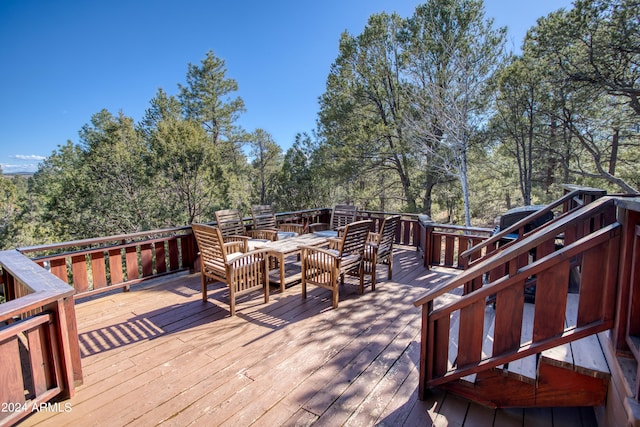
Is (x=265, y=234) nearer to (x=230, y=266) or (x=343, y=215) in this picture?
(x=343, y=215)

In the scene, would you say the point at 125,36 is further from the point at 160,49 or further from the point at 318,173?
the point at 318,173

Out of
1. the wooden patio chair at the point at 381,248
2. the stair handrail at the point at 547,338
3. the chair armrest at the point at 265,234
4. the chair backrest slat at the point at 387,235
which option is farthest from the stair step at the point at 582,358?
the chair armrest at the point at 265,234

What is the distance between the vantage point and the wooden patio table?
370 centimetres

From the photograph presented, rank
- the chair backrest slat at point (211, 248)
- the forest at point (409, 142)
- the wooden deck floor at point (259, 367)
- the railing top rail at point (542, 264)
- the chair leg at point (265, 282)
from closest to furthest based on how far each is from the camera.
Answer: the railing top rail at point (542, 264)
the wooden deck floor at point (259, 367)
the chair backrest slat at point (211, 248)
the chair leg at point (265, 282)
the forest at point (409, 142)

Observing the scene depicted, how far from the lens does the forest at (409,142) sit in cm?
729

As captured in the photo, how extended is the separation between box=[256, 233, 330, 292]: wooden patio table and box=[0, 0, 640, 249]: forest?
659 cm

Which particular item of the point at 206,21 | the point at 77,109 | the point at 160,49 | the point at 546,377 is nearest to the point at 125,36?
the point at 160,49

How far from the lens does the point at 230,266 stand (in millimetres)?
3094

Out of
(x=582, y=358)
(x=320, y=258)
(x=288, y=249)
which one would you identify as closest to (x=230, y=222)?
(x=288, y=249)

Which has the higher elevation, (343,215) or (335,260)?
(343,215)

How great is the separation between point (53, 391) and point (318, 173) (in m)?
10.1

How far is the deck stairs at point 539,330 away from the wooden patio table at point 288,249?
218 cm

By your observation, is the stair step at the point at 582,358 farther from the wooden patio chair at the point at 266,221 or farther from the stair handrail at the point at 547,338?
the wooden patio chair at the point at 266,221

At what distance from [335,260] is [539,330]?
2053 mm
